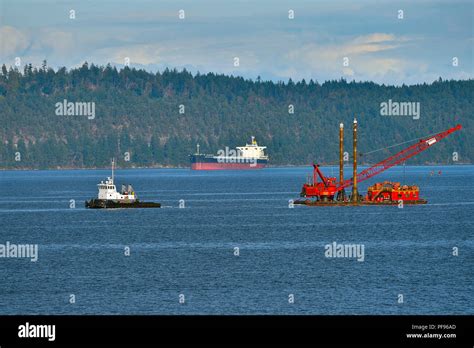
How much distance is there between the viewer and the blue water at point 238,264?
6088cm

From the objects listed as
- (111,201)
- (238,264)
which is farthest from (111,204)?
(238,264)

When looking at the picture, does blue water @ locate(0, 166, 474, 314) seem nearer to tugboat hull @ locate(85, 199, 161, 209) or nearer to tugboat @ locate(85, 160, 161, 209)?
tugboat hull @ locate(85, 199, 161, 209)

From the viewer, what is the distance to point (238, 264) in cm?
8156

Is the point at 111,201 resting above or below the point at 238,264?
above

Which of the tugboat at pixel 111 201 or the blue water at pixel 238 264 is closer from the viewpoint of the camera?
the blue water at pixel 238 264

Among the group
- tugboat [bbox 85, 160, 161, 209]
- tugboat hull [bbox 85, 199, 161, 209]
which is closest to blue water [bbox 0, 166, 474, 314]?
tugboat hull [bbox 85, 199, 161, 209]

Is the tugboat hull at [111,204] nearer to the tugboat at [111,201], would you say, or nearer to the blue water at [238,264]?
the tugboat at [111,201]

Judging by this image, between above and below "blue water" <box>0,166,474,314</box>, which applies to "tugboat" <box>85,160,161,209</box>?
above

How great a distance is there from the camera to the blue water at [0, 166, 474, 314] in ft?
200

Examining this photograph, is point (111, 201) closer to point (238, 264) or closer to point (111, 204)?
point (111, 204)

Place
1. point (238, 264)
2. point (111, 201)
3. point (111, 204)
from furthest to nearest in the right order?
point (111, 201), point (111, 204), point (238, 264)

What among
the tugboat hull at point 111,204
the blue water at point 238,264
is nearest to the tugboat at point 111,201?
the tugboat hull at point 111,204
